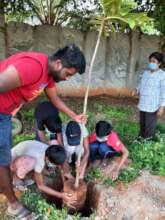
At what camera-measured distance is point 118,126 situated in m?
5.62

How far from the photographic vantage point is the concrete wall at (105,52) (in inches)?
276

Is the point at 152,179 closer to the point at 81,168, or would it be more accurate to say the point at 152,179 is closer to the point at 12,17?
the point at 81,168

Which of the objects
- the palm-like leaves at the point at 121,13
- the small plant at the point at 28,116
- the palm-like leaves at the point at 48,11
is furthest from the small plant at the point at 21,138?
Answer: the palm-like leaves at the point at 48,11

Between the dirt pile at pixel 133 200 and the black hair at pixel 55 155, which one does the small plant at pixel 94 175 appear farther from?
the black hair at pixel 55 155

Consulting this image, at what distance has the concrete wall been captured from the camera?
7008 millimetres

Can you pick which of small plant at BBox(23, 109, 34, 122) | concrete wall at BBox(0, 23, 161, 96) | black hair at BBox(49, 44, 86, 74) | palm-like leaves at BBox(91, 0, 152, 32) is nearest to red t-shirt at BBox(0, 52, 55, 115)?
black hair at BBox(49, 44, 86, 74)

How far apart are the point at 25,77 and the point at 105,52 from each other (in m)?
4.59

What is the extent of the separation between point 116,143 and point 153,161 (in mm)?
484

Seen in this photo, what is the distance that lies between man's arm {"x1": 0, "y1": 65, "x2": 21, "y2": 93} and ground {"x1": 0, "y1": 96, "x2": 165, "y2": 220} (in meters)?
1.22

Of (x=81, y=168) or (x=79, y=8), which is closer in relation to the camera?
(x=81, y=168)

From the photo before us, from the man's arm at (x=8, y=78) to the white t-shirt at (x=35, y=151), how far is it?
1.05 m

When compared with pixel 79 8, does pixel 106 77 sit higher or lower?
lower

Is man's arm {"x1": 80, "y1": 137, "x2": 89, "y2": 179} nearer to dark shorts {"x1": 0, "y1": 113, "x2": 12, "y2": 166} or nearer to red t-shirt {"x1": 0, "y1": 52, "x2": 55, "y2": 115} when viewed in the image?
dark shorts {"x1": 0, "y1": 113, "x2": 12, "y2": 166}

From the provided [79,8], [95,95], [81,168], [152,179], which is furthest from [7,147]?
[79,8]
